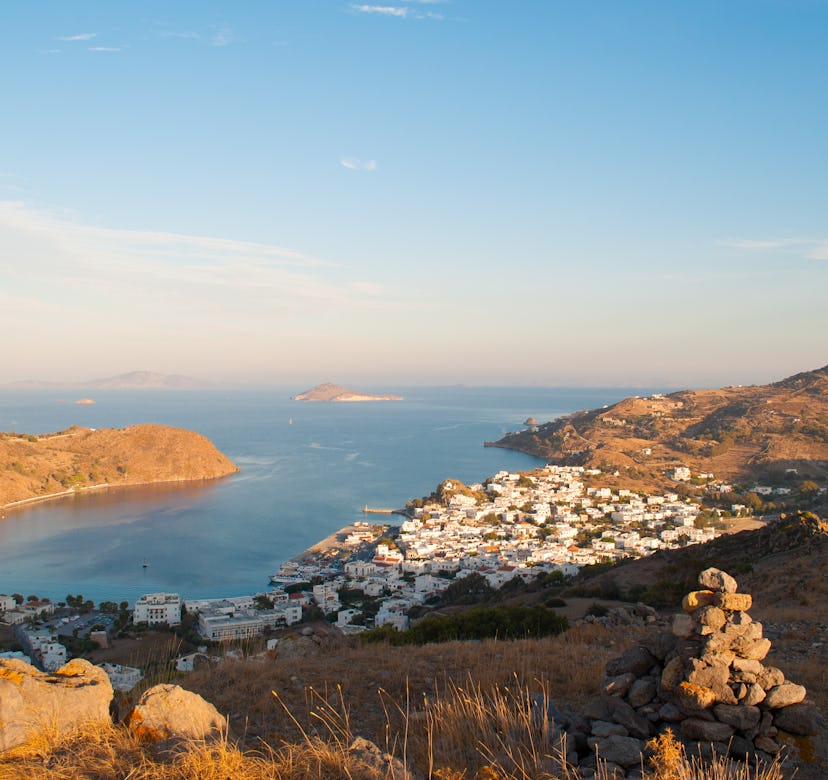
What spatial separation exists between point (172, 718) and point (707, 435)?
2776 inches

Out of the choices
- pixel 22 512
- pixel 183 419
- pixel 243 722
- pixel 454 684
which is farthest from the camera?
pixel 183 419

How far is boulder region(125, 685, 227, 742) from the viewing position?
335 centimetres

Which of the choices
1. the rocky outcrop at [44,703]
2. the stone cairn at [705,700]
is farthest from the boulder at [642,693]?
the rocky outcrop at [44,703]

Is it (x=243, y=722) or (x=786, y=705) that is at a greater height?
(x=786, y=705)

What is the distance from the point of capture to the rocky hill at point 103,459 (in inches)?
2301

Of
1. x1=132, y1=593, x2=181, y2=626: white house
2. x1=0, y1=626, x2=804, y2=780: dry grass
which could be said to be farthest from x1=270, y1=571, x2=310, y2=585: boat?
x1=0, y1=626, x2=804, y2=780: dry grass

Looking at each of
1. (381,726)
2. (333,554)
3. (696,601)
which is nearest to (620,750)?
(696,601)

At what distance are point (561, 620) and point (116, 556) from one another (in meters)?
36.1

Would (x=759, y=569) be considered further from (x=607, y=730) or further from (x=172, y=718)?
(x=172, y=718)

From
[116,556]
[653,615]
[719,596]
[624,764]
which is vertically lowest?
[116,556]

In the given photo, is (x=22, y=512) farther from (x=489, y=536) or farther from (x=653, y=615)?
(x=653, y=615)

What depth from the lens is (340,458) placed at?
78.0 meters

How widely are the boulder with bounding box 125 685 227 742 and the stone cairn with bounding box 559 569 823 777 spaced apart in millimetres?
2073

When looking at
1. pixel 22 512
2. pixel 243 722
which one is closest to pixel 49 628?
pixel 243 722
